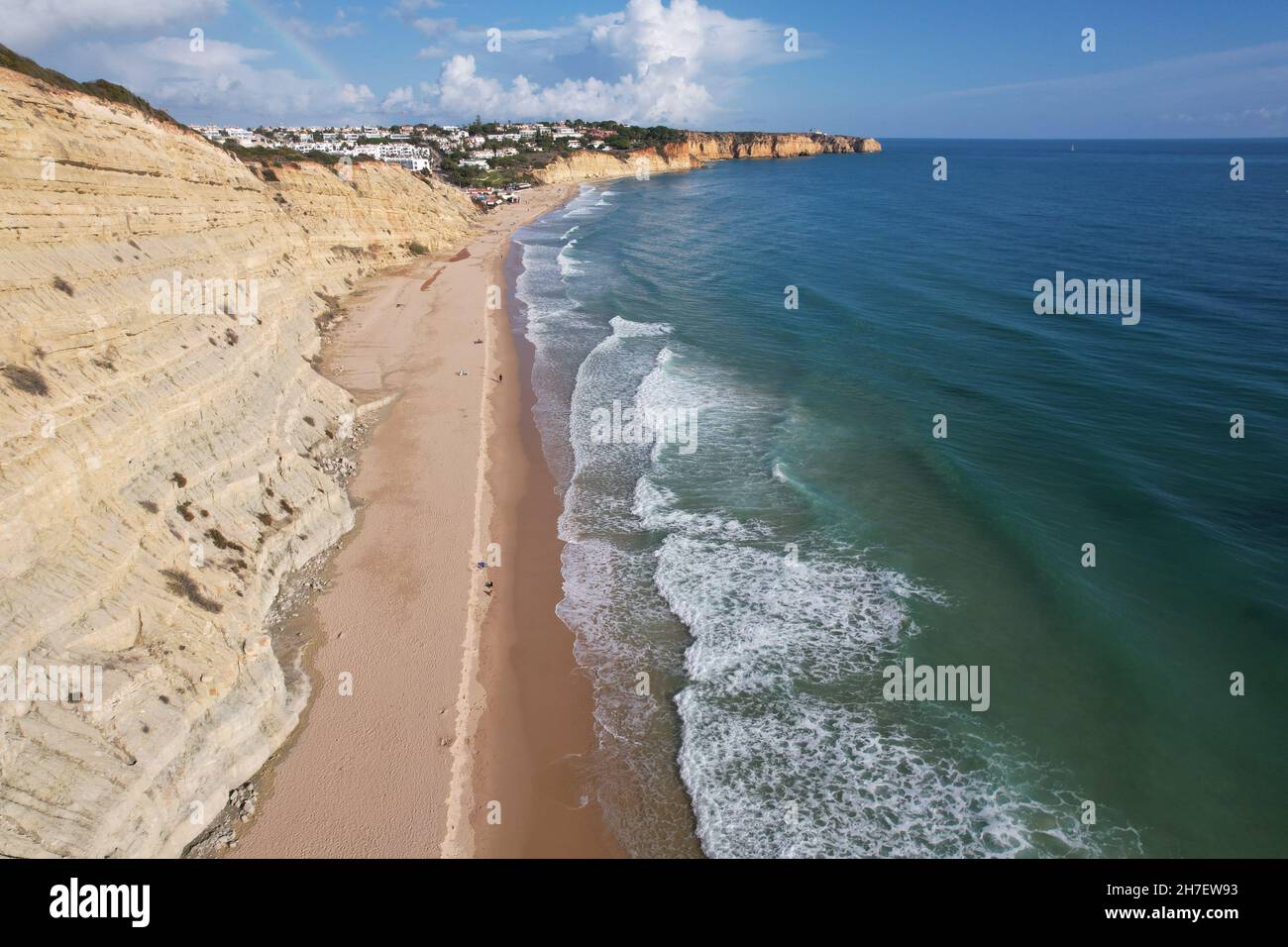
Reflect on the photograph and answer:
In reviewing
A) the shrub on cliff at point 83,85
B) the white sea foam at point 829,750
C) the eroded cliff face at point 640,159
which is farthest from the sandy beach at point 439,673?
the eroded cliff face at point 640,159

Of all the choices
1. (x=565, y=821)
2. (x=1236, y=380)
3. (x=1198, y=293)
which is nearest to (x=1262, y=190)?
(x=1198, y=293)

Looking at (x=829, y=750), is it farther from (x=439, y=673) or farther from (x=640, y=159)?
(x=640, y=159)

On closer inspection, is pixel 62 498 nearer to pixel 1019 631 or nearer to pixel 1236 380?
pixel 1019 631

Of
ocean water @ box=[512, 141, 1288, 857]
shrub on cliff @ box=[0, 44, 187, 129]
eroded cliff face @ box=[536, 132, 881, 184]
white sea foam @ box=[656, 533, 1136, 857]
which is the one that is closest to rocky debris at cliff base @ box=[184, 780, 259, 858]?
ocean water @ box=[512, 141, 1288, 857]

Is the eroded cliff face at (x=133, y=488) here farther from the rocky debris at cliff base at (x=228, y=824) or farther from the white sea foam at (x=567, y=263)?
the white sea foam at (x=567, y=263)

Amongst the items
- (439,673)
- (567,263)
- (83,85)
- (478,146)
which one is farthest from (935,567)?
(478,146)

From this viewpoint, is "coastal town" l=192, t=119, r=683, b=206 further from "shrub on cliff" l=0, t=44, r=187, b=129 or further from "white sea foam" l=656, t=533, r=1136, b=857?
"white sea foam" l=656, t=533, r=1136, b=857
